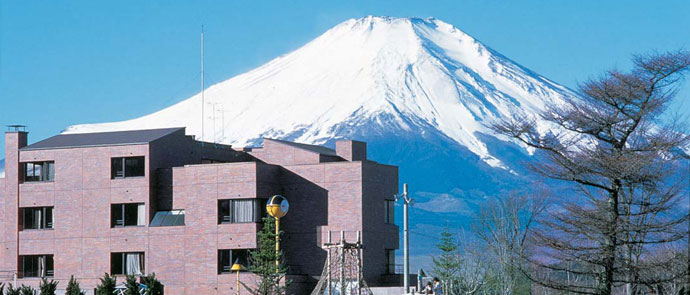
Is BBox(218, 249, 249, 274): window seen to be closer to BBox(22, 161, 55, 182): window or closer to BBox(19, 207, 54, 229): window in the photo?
BBox(19, 207, 54, 229): window

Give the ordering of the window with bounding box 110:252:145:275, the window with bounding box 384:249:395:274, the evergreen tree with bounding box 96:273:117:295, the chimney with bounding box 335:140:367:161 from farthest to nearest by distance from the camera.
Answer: the chimney with bounding box 335:140:367:161, the window with bounding box 384:249:395:274, the window with bounding box 110:252:145:275, the evergreen tree with bounding box 96:273:117:295

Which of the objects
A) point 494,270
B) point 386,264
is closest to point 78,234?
point 386,264

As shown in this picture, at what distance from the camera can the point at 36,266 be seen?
91688 millimetres

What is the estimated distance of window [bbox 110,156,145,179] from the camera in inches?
3516

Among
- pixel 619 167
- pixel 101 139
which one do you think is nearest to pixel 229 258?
pixel 101 139

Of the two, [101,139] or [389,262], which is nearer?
[389,262]

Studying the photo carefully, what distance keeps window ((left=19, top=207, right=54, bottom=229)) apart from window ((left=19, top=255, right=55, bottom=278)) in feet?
7.40

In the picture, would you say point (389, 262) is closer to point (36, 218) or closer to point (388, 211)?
point (388, 211)

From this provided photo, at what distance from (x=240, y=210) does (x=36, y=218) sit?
669 inches

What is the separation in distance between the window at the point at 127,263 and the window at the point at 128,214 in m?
2.18

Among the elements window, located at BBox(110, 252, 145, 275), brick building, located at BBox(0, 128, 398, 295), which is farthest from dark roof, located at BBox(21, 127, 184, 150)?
window, located at BBox(110, 252, 145, 275)

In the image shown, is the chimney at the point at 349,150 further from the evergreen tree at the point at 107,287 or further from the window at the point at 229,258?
the evergreen tree at the point at 107,287

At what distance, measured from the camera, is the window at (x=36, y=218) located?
92.0 metres

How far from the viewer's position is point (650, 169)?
51.6 meters
